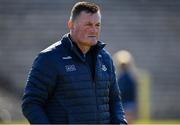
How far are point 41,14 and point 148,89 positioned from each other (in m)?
3.59

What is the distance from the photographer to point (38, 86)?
20.4ft

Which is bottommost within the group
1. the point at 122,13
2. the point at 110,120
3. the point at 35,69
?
the point at 122,13

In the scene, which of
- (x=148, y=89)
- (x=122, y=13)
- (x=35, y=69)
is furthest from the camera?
(x=122, y=13)

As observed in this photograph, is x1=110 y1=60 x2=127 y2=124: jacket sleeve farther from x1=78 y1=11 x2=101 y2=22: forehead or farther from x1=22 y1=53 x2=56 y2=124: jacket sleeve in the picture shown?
x1=22 y1=53 x2=56 y2=124: jacket sleeve

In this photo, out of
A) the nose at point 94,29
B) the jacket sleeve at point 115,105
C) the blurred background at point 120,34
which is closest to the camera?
the nose at point 94,29

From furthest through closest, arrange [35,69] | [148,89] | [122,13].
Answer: [122,13] < [148,89] < [35,69]

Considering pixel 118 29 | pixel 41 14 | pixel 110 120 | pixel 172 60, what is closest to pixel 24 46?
pixel 41 14

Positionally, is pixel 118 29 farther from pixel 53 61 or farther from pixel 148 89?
pixel 53 61

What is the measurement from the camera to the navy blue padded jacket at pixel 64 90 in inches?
244

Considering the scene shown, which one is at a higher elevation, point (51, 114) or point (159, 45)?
point (51, 114)

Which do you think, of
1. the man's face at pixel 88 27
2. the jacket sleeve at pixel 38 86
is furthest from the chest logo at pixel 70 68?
the man's face at pixel 88 27

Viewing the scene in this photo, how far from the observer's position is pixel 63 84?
6.26 m

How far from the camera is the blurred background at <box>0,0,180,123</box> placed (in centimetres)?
2086

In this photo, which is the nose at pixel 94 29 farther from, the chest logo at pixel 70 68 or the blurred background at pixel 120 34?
the blurred background at pixel 120 34
